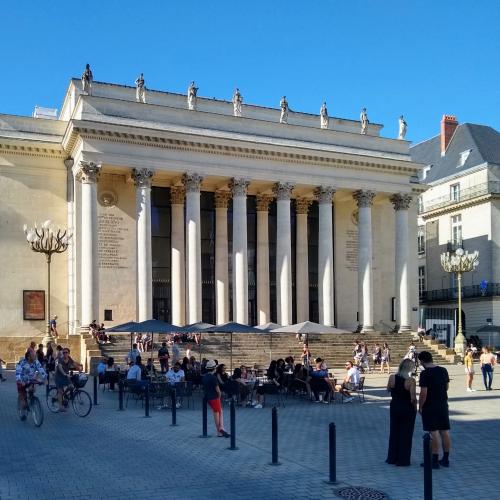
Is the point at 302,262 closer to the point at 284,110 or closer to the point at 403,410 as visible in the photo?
the point at 284,110

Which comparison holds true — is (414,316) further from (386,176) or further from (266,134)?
(266,134)

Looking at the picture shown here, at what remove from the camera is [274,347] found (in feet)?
119

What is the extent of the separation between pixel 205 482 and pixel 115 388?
1556 centimetres

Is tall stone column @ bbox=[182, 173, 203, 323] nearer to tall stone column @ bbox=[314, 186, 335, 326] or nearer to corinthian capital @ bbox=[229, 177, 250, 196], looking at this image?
corinthian capital @ bbox=[229, 177, 250, 196]

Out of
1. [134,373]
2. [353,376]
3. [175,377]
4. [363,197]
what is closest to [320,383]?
[353,376]

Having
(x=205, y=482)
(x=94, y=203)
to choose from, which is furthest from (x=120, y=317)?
(x=205, y=482)

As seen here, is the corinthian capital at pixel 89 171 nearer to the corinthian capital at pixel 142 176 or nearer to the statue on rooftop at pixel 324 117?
the corinthian capital at pixel 142 176

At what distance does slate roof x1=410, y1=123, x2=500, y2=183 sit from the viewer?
2159 inches

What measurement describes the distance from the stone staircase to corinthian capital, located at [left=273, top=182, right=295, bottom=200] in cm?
825

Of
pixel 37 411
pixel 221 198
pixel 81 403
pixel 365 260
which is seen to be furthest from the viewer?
pixel 365 260

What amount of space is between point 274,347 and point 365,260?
9.49m

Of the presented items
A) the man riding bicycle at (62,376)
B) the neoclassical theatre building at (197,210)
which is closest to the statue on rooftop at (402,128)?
the neoclassical theatre building at (197,210)

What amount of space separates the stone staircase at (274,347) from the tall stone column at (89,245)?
84.0 inches

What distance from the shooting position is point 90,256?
35219 mm
